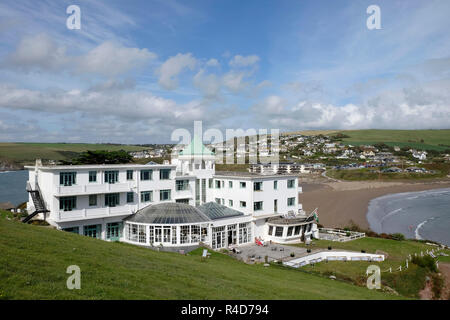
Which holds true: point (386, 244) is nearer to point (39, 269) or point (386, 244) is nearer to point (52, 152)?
point (39, 269)

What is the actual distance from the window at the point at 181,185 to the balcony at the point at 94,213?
19.7 feet

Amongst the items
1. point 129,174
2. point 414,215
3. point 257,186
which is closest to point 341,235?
point 257,186

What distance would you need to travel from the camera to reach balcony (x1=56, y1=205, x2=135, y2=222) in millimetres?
30155

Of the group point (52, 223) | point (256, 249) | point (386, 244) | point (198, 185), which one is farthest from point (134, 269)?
point (386, 244)

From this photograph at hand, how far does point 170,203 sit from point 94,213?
7.44m

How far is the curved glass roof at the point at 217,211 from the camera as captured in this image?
34781mm

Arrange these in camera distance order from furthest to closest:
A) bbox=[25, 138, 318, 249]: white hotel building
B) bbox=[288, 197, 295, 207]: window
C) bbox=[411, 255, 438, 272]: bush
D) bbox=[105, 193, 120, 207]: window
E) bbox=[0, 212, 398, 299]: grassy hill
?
bbox=[288, 197, 295, 207]: window
bbox=[105, 193, 120, 207]: window
bbox=[25, 138, 318, 249]: white hotel building
bbox=[411, 255, 438, 272]: bush
bbox=[0, 212, 398, 299]: grassy hill

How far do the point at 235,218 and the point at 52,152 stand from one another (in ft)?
366

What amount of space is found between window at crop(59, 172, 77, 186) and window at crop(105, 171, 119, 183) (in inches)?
122

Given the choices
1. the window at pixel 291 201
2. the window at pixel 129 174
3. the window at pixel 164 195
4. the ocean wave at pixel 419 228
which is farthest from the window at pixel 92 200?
the ocean wave at pixel 419 228

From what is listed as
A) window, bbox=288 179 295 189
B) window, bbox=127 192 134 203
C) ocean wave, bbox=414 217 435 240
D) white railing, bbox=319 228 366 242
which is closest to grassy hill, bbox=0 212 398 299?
window, bbox=127 192 134 203

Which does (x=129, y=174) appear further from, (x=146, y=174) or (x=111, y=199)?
(x=111, y=199)

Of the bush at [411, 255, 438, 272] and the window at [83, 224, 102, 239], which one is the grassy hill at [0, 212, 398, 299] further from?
the bush at [411, 255, 438, 272]

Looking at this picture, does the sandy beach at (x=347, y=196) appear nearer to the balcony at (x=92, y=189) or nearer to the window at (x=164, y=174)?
the window at (x=164, y=174)
